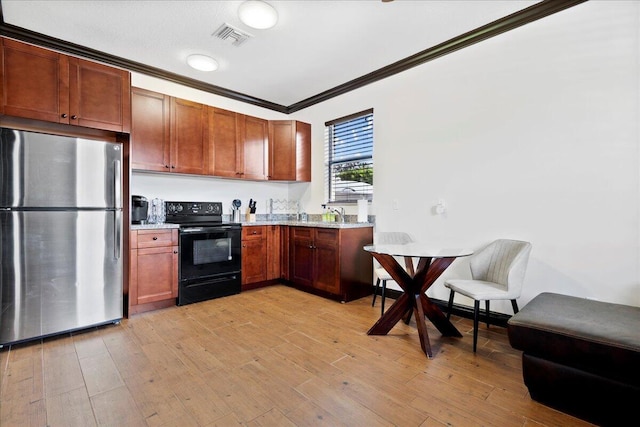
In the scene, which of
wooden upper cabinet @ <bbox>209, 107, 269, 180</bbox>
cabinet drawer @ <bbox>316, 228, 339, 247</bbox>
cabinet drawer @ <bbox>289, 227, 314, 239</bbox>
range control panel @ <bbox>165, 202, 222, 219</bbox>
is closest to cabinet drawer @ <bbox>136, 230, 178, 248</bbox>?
range control panel @ <bbox>165, 202, 222, 219</bbox>

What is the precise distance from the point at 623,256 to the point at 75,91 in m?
4.71

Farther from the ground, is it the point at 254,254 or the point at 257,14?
the point at 257,14

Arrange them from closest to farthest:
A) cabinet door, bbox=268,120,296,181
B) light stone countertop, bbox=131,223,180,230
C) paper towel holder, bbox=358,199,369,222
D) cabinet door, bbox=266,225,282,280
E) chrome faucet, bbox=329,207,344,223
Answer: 1. light stone countertop, bbox=131,223,180,230
2. paper towel holder, bbox=358,199,369,222
3. chrome faucet, bbox=329,207,344,223
4. cabinet door, bbox=266,225,282,280
5. cabinet door, bbox=268,120,296,181

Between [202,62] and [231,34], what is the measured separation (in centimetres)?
64

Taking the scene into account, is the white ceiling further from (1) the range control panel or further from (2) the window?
(1) the range control panel

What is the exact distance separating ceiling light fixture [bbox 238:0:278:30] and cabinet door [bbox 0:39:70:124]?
1.66 meters

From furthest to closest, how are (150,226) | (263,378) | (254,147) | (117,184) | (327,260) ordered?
(254,147) → (327,260) → (150,226) → (117,184) → (263,378)

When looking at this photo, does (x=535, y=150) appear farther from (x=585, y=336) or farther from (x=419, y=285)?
(x=585, y=336)

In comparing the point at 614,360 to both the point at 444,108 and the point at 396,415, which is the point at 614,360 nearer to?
the point at 396,415

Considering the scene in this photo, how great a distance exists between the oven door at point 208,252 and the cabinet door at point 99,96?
1.29 m

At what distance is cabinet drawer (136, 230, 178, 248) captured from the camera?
124 inches

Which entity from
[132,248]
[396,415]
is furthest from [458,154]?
[132,248]

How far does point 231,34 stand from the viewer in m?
3.02

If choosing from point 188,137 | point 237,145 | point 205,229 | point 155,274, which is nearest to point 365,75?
point 237,145
